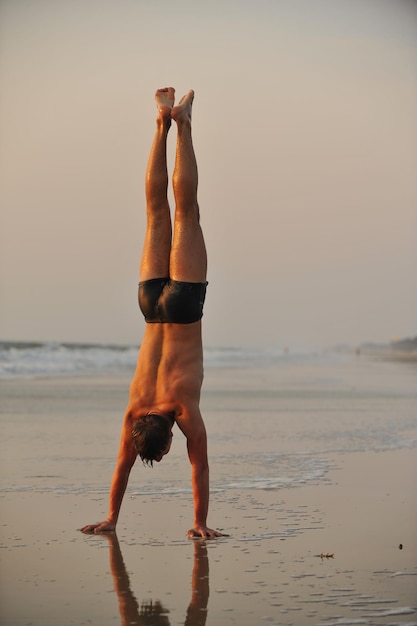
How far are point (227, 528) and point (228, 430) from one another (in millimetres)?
5728

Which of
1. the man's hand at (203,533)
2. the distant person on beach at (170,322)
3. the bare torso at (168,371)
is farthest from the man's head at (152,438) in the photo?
the man's hand at (203,533)

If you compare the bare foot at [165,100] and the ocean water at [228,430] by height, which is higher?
the bare foot at [165,100]

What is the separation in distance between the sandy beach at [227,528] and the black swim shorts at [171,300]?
149 centimetres

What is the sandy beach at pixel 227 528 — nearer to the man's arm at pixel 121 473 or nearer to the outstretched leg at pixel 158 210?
the man's arm at pixel 121 473

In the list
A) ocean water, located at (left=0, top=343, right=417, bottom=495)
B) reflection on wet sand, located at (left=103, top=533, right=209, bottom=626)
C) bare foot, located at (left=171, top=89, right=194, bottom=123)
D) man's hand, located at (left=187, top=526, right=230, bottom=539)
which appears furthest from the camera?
ocean water, located at (left=0, top=343, right=417, bottom=495)

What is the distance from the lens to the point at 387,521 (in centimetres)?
738

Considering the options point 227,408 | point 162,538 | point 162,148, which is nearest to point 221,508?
point 162,538

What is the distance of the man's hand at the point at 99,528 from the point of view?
7.01 meters

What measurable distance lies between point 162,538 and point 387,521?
1703 millimetres

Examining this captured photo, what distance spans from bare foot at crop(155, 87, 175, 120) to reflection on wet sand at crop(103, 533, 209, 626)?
3.36 meters

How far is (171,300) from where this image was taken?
7336 millimetres

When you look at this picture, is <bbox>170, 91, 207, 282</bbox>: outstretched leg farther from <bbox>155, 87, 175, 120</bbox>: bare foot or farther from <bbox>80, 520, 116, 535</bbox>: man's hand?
<bbox>80, 520, 116, 535</bbox>: man's hand

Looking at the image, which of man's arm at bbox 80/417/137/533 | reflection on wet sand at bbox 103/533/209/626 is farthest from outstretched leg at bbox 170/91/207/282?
reflection on wet sand at bbox 103/533/209/626

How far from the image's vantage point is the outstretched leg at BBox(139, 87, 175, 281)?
7.57 metres
